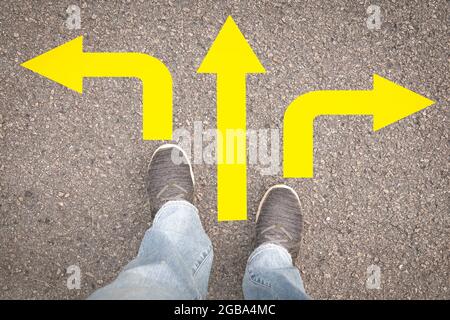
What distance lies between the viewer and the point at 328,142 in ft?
6.48

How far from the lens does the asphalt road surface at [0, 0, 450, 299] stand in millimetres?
1955

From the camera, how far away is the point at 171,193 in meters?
1.91

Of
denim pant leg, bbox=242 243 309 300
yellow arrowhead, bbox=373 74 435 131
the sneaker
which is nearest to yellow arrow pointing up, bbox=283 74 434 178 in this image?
yellow arrowhead, bbox=373 74 435 131

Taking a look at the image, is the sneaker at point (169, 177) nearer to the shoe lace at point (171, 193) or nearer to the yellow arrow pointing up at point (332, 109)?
the shoe lace at point (171, 193)

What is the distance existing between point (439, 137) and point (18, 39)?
2292 millimetres

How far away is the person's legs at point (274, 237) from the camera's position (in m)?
1.72

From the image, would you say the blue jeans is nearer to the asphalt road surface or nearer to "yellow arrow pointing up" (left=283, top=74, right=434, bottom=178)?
the asphalt road surface

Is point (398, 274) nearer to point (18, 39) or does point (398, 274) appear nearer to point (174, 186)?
point (174, 186)

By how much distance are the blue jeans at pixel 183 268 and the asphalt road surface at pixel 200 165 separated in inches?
6.4

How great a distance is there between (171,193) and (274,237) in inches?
22.7

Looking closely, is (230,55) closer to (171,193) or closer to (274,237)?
(171,193)

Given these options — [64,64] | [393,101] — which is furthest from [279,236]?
[64,64]

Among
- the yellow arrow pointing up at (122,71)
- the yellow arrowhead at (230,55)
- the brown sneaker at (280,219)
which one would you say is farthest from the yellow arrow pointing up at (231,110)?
the yellow arrow pointing up at (122,71)
